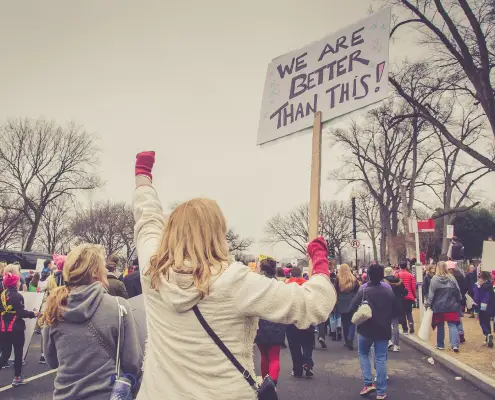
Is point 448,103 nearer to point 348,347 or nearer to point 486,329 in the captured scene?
point 486,329

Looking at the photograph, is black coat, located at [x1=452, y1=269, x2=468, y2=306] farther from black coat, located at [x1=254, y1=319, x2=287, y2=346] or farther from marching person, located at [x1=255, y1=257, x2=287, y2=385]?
black coat, located at [x1=254, y1=319, x2=287, y2=346]

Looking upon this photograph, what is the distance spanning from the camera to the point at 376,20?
317 cm

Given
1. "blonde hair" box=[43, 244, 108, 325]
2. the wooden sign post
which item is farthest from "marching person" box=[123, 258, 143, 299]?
the wooden sign post

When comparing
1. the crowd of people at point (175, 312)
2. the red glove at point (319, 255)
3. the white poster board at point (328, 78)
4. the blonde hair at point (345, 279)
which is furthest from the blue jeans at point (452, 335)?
the red glove at point (319, 255)

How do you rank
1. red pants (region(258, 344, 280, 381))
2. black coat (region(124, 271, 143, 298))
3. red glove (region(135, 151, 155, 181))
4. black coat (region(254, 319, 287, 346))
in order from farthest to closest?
black coat (region(124, 271, 143, 298))
red pants (region(258, 344, 280, 381))
black coat (region(254, 319, 287, 346))
red glove (region(135, 151, 155, 181))

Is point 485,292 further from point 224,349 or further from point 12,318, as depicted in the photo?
point 224,349

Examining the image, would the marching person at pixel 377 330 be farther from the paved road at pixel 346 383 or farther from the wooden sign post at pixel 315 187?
the wooden sign post at pixel 315 187

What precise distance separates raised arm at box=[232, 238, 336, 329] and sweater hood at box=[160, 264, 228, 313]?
126 millimetres

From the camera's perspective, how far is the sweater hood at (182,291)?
183 centimetres

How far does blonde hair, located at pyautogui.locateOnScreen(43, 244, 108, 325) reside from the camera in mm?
3037

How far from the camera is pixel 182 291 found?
184cm

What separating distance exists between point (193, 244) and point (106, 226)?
56534mm

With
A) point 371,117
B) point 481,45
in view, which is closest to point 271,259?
point 481,45

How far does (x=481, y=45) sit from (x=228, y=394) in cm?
1376
